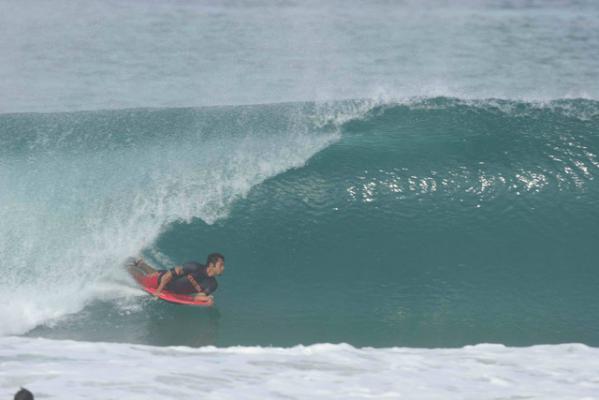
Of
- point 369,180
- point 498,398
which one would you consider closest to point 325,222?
point 369,180

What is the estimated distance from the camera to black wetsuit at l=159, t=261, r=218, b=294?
56.3 feet

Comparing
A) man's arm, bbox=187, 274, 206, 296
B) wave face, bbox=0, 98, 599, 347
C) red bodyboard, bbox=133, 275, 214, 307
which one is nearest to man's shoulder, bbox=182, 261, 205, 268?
man's arm, bbox=187, 274, 206, 296

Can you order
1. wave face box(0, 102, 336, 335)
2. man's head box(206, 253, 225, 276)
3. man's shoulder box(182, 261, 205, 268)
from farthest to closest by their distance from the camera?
wave face box(0, 102, 336, 335) < man's shoulder box(182, 261, 205, 268) < man's head box(206, 253, 225, 276)

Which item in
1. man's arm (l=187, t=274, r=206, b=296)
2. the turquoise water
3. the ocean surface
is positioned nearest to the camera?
the ocean surface

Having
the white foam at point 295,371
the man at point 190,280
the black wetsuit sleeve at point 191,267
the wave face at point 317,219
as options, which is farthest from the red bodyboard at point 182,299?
the white foam at point 295,371

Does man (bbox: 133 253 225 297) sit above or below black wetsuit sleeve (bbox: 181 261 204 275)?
below

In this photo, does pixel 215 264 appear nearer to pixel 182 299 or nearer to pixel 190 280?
pixel 190 280

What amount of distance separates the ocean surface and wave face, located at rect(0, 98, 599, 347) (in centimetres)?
5

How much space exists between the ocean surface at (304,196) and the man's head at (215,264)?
2.82 feet

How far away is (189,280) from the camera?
17.2 m

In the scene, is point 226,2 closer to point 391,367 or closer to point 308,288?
point 308,288

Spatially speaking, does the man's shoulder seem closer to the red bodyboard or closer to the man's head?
the man's head

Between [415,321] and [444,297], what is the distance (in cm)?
93

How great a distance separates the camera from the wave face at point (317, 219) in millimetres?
17297
